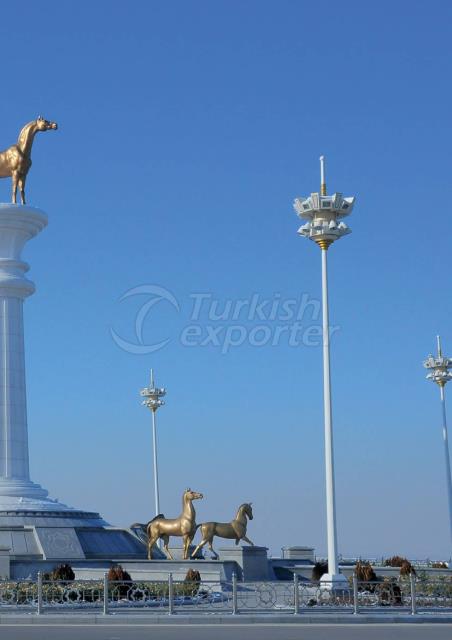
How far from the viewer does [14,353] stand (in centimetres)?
3647

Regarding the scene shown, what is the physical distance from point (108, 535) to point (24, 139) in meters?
14.9

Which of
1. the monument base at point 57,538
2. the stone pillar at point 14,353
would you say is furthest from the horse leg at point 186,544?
the stone pillar at point 14,353

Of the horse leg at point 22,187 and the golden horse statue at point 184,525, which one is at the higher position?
the horse leg at point 22,187

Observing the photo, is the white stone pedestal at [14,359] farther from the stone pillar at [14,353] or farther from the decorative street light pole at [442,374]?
the decorative street light pole at [442,374]

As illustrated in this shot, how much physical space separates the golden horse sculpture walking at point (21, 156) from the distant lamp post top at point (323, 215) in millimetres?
15872

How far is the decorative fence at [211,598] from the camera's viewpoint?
21.6m

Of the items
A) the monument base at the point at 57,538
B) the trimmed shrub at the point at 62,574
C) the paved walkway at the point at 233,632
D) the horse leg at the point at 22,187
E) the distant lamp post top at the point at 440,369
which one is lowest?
the paved walkway at the point at 233,632

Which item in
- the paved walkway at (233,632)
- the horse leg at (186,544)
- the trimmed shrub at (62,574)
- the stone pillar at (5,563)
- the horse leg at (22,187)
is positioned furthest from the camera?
the horse leg at (22,187)

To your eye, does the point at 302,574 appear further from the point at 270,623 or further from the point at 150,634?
the point at 150,634

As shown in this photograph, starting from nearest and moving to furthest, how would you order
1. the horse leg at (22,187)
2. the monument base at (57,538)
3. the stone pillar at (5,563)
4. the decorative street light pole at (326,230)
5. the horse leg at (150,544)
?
the decorative street light pole at (326,230), the stone pillar at (5,563), the monument base at (57,538), the horse leg at (150,544), the horse leg at (22,187)

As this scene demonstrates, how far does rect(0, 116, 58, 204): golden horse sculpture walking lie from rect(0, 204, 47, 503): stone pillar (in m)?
1.82

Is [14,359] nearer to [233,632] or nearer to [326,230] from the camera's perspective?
[326,230]

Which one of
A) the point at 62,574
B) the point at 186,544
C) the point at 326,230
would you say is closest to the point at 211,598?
the point at 62,574

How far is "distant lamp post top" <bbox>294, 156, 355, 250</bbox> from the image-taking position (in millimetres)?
25672
